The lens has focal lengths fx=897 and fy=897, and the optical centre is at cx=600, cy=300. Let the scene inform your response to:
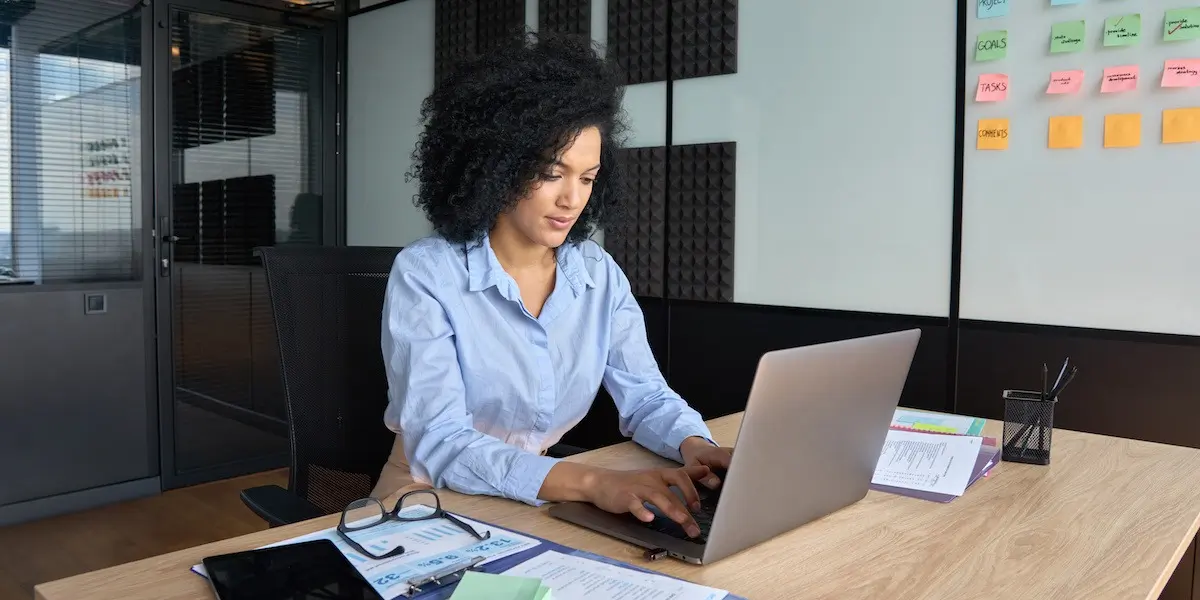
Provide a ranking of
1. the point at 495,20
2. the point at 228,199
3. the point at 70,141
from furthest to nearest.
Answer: the point at 228,199
the point at 495,20
the point at 70,141

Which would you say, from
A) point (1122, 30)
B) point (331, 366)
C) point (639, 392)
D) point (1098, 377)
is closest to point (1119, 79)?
point (1122, 30)

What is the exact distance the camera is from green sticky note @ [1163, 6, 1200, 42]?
208cm

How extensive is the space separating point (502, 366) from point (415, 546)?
566 mm

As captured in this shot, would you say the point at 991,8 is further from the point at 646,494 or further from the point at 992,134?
the point at 646,494

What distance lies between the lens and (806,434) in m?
1.02

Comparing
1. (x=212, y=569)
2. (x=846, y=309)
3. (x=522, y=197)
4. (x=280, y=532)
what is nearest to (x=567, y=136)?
(x=522, y=197)

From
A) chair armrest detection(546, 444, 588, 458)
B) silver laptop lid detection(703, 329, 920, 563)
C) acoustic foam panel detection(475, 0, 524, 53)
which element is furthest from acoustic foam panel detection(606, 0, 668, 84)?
silver laptop lid detection(703, 329, 920, 563)

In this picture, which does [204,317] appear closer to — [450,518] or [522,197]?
[522,197]

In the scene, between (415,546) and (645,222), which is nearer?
(415,546)

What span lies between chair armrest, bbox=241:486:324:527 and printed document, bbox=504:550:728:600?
1.82 ft

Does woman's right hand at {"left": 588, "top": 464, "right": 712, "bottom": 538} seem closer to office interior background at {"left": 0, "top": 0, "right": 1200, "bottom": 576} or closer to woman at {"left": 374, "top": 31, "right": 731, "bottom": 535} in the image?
woman at {"left": 374, "top": 31, "right": 731, "bottom": 535}

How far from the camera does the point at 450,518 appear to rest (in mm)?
1106

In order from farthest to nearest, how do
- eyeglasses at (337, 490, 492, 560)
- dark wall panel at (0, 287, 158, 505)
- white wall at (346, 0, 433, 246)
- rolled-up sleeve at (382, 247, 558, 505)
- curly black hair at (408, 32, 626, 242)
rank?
white wall at (346, 0, 433, 246) < dark wall panel at (0, 287, 158, 505) < curly black hair at (408, 32, 626, 242) < rolled-up sleeve at (382, 247, 558, 505) < eyeglasses at (337, 490, 492, 560)

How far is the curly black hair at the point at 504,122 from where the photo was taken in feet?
5.28
